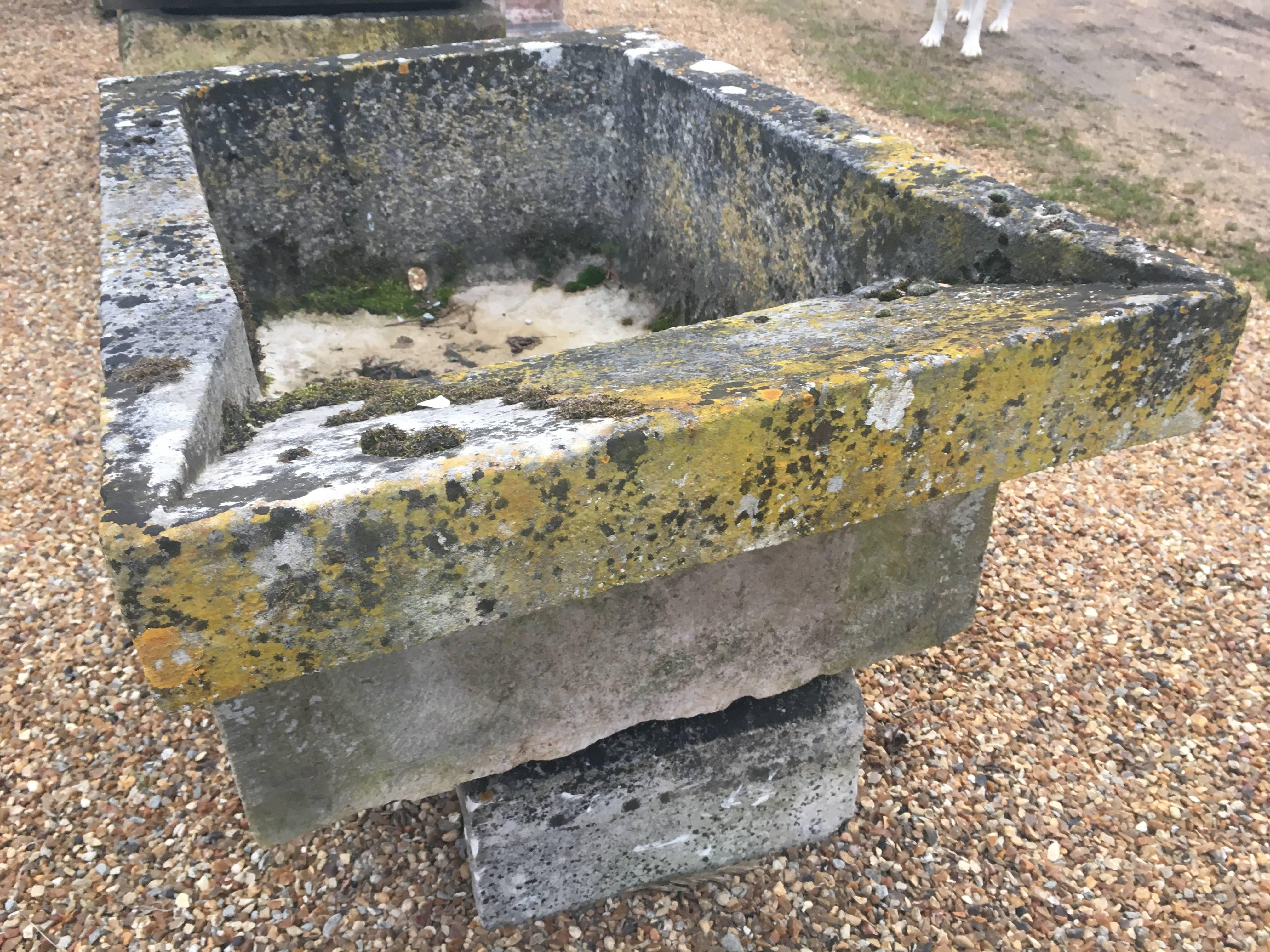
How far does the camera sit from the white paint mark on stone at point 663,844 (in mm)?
2912

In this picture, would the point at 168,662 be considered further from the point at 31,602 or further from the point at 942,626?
the point at 31,602

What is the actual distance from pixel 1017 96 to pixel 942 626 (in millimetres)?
10617

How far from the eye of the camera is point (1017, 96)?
11453 millimetres

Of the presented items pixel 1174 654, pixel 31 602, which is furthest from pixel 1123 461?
pixel 31 602

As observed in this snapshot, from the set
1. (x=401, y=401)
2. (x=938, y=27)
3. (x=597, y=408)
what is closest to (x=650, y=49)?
(x=401, y=401)

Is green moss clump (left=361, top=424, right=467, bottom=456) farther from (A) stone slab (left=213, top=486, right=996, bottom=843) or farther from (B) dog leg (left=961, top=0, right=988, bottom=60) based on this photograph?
(B) dog leg (left=961, top=0, right=988, bottom=60)

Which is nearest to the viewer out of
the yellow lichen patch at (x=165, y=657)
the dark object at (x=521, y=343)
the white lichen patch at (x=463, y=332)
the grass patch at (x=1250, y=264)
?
the yellow lichen patch at (x=165, y=657)

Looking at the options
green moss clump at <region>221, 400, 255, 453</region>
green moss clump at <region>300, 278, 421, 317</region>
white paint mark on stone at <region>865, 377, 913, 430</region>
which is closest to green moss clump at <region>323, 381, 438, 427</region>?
green moss clump at <region>221, 400, 255, 453</region>

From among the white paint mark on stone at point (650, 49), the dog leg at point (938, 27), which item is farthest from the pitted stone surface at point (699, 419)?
the dog leg at point (938, 27)

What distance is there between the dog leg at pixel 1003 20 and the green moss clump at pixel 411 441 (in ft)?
49.7

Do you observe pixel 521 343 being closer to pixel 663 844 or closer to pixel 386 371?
pixel 386 371

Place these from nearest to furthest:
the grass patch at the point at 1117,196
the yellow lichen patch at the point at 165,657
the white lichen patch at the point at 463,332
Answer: the yellow lichen patch at the point at 165,657 → the white lichen patch at the point at 463,332 → the grass patch at the point at 1117,196

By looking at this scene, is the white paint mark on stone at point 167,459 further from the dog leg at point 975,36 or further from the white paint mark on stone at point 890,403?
the dog leg at point 975,36

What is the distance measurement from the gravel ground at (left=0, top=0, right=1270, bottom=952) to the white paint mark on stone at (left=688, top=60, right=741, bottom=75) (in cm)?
253
